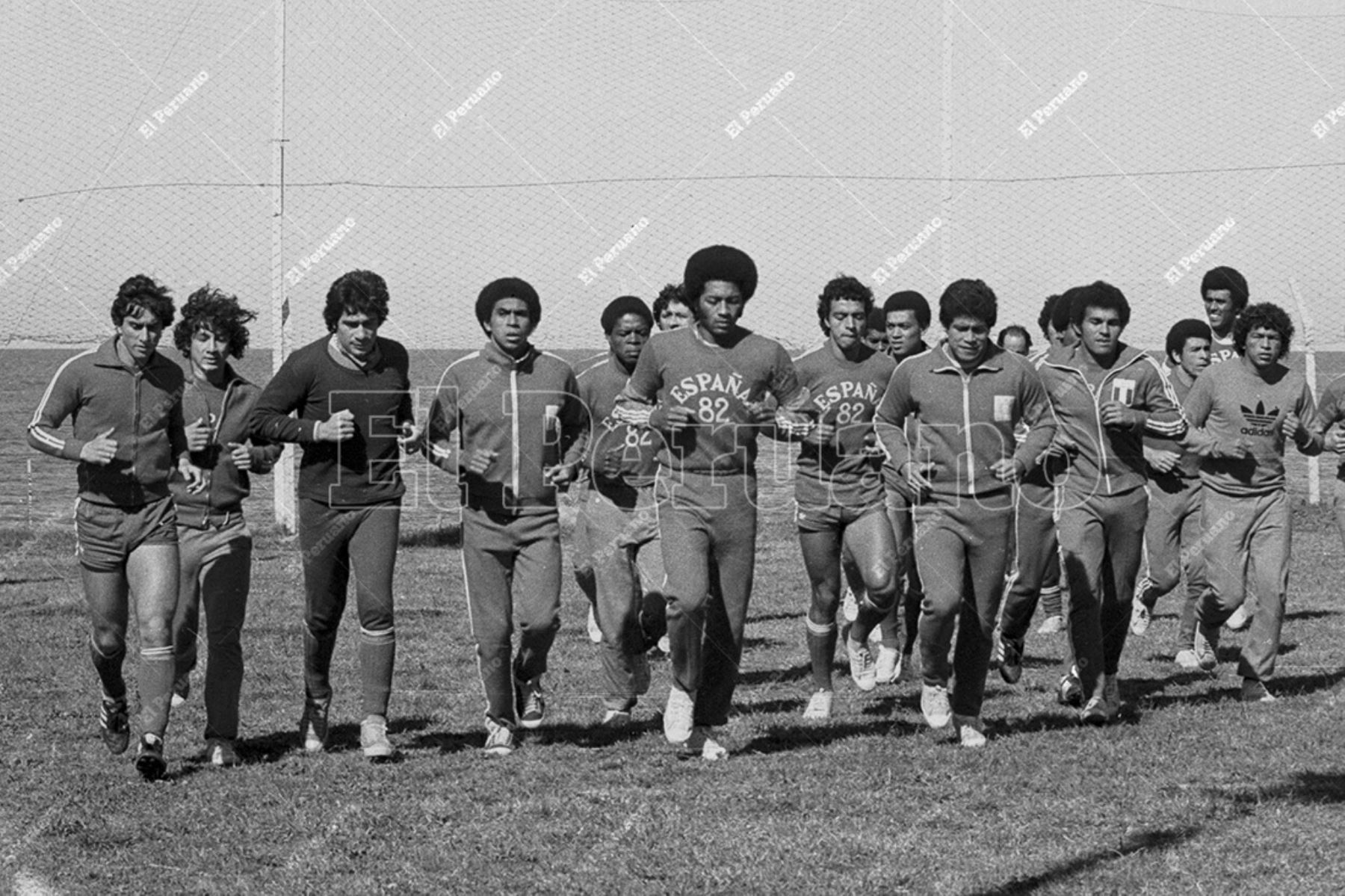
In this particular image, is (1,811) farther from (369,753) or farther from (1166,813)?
(1166,813)

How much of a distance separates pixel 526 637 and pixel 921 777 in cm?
216

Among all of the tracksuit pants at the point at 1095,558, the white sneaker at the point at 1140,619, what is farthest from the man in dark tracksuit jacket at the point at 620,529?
the white sneaker at the point at 1140,619

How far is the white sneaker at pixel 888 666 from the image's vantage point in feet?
37.8

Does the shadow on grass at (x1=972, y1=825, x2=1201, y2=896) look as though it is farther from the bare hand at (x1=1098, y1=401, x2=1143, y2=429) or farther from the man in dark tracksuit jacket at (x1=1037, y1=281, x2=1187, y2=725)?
the bare hand at (x1=1098, y1=401, x2=1143, y2=429)

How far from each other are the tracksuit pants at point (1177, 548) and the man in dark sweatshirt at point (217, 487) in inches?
238

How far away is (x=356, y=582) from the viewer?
9039mm

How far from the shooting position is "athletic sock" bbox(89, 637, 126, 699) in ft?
29.2

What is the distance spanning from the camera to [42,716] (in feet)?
33.5

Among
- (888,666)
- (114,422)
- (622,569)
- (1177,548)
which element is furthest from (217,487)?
(1177,548)

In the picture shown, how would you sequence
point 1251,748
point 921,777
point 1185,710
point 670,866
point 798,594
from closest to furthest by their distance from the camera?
point 670,866 → point 921,777 → point 1251,748 → point 1185,710 → point 798,594

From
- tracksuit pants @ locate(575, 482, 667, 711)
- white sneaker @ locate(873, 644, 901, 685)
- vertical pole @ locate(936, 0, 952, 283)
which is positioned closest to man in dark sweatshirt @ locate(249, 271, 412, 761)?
tracksuit pants @ locate(575, 482, 667, 711)

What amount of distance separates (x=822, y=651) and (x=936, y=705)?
110 centimetres

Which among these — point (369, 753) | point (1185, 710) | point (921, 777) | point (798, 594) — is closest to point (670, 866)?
point (921, 777)

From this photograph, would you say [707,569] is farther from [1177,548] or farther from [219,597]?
[1177,548]
